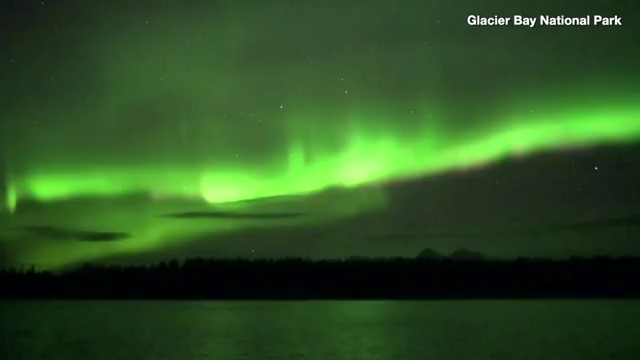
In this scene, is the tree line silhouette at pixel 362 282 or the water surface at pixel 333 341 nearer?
the water surface at pixel 333 341

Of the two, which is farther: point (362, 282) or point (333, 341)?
point (362, 282)

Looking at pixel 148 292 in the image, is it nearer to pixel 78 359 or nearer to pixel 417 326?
pixel 417 326

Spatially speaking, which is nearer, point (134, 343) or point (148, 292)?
point (134, 343)

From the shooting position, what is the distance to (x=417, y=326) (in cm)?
8062

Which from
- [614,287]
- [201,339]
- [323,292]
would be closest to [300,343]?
[201,339]

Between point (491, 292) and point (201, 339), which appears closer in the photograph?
point (201, 339)

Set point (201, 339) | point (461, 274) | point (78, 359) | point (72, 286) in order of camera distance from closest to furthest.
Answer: point (78, 359), point (201, 339), point (461, 274), point (72, 286)

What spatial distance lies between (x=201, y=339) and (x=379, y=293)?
72800 mm

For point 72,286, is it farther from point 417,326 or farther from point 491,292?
point 417,326

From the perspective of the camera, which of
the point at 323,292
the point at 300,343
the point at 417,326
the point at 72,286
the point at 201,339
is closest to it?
the point at 300,343

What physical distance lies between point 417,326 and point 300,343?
1020 inches

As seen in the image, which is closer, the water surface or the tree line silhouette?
the water surface

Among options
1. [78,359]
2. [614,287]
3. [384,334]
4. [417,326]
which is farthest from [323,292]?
[78,359]

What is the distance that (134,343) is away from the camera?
57188 mm
